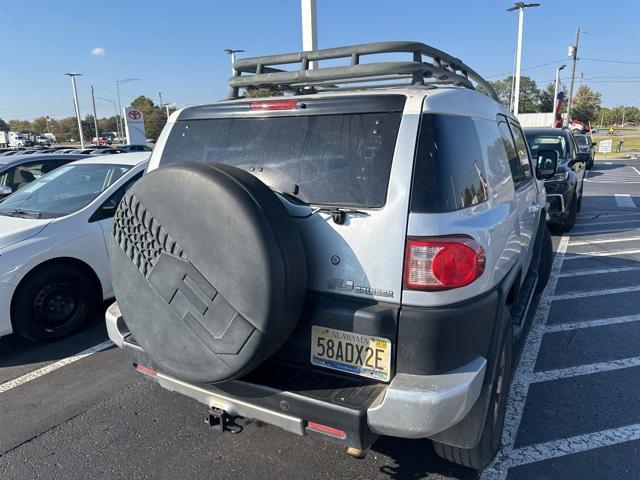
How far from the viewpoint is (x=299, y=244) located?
6.89ft

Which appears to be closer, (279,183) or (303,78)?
(279,183)

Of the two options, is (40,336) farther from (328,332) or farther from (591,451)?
(591,451)

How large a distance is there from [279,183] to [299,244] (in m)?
0.45

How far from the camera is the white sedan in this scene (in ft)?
12.8

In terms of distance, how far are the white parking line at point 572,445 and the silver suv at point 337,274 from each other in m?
0.30

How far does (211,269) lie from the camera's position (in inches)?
80.7

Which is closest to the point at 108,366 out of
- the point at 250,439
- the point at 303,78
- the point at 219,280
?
the point at 250,439

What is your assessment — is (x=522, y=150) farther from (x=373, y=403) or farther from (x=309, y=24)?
(x=309, y=24)

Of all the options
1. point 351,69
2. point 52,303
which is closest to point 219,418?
point 351,69

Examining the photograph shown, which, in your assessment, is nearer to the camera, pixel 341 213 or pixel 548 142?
pixel 341 213

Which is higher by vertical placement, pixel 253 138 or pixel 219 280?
pixel 253 138

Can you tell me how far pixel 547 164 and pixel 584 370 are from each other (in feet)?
6.45

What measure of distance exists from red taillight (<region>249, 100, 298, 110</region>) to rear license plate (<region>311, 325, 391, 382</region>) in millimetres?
1115

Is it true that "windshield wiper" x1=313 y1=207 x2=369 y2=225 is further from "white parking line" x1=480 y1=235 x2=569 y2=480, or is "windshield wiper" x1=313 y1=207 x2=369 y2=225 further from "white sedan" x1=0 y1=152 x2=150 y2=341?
"white sedan" x1=0 y1=152 x2=150 y2=341
